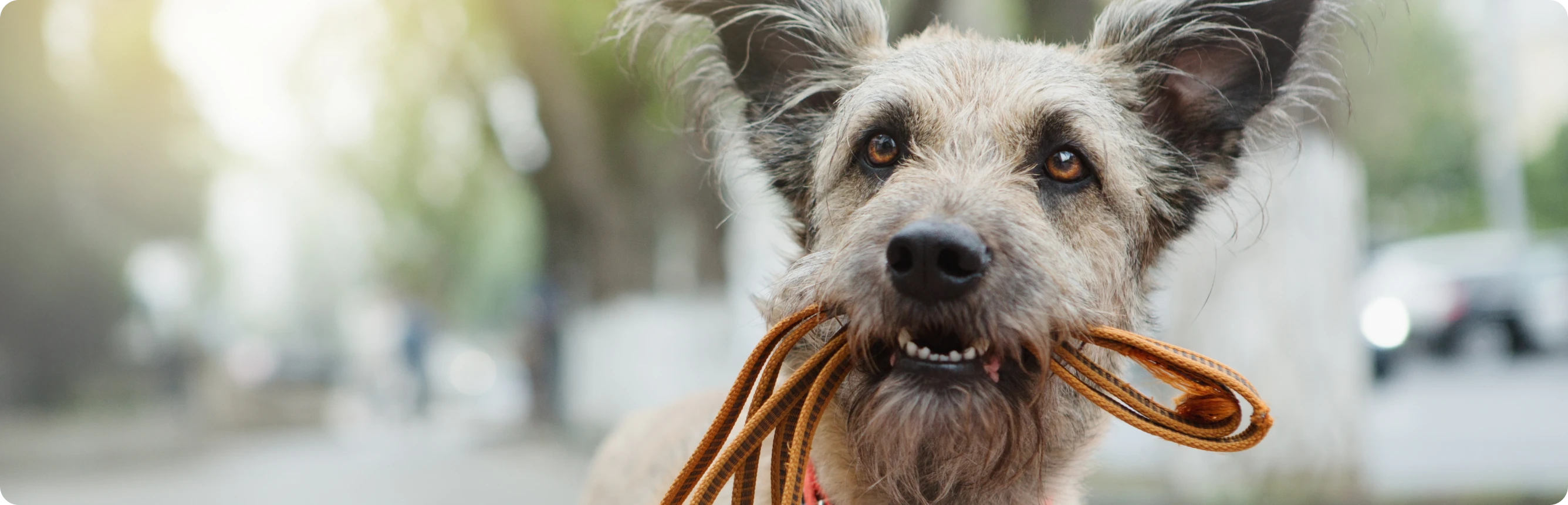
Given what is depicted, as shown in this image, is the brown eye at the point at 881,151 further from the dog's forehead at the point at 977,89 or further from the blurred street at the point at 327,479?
the blurred street at the point at 327,479

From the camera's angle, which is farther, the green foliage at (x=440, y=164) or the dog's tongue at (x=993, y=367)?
the green foliage at (x=440, y=164)

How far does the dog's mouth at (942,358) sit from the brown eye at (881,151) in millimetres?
626

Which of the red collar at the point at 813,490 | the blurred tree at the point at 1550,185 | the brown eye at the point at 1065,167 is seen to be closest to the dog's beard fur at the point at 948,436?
the red collar at the point at 813,490

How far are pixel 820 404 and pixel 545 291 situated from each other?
17.3m

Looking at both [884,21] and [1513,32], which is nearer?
[884,21]

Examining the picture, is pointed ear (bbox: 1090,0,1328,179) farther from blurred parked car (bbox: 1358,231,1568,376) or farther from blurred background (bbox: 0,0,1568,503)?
blurred parked car (bbox: 1358,231,1568,376)

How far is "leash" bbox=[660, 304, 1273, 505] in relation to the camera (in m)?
2.27

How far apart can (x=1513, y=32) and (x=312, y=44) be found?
30574mm

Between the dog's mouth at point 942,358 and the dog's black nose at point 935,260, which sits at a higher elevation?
the dog's black nose at point 935,260

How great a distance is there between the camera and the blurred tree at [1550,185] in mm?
33250

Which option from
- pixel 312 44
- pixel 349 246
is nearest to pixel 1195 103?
pixel 312 44

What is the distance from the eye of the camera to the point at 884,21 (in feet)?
11.4

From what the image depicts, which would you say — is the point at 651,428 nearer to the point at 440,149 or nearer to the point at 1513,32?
the point at 440,149

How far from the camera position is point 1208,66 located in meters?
3.19
